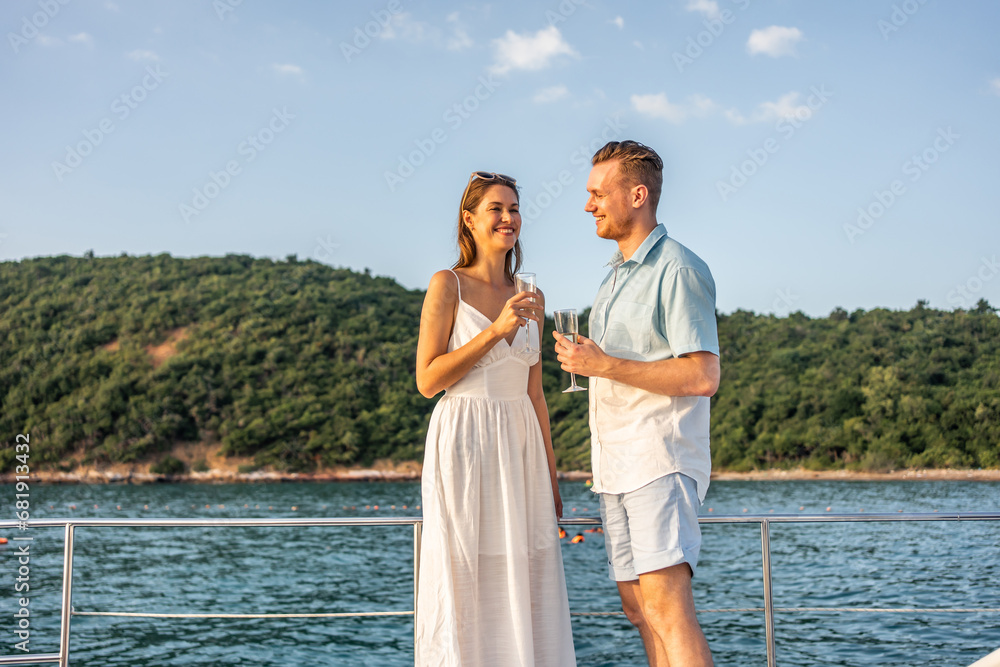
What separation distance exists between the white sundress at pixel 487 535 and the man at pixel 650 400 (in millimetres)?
254

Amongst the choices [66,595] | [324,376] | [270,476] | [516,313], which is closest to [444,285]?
[516,313]

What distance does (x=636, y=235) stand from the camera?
7.18ft

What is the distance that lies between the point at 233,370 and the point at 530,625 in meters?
65.8

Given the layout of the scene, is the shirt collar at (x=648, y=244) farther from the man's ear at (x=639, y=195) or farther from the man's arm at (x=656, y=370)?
the man's arm at (x=656, y=370)

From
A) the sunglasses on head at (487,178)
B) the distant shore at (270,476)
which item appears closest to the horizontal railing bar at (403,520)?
the sunglasses on head at (487,178)

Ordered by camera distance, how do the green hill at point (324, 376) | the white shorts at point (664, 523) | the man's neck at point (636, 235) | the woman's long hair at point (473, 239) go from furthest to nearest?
the green hill at point (324, 376), the woman's long hair at point (473, 239), the man's neck at point (636, 235), the white shorts at point (664, 523)

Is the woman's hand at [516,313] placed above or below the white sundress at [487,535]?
above

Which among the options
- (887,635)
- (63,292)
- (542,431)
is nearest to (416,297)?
(63,292)

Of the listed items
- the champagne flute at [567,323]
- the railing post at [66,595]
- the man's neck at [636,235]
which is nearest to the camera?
the champagne flute at [567,323]

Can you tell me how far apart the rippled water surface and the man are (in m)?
1.94

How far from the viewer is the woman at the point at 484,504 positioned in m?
2.27

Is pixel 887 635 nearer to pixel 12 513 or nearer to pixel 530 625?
pixel 530 625

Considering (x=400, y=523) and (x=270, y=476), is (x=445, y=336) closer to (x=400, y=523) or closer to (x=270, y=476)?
(x=400, y=523)

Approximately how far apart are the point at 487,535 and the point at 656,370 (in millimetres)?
753
